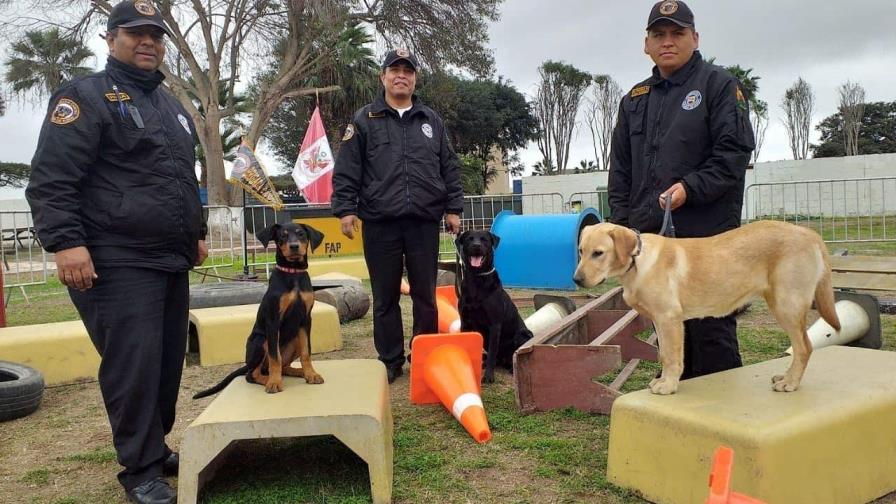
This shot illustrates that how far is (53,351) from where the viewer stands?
188 inches

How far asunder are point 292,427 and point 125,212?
3.88ft

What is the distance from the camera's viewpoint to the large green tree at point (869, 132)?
4375 cm

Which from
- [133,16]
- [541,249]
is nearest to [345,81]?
[541,249]

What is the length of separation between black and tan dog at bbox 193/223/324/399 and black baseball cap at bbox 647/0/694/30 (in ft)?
7.06

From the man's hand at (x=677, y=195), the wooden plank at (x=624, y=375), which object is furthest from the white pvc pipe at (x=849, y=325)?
the man's hand at (x=677, y=195)

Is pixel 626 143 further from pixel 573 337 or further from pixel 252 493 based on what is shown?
pixel 252 493

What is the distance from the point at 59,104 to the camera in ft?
8.32

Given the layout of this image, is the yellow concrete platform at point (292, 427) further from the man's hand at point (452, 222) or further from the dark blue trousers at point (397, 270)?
the man's hand at point (452, 222)

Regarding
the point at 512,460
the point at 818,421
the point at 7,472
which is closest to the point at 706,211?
the point at 818,421

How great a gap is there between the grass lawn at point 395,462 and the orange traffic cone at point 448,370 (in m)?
0.12

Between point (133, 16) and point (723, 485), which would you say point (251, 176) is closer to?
point (133, 16)

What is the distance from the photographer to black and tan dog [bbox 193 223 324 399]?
10.2ft

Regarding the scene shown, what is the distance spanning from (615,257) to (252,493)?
1.92m

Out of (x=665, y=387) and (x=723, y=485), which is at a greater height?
(x=723, y=485)
